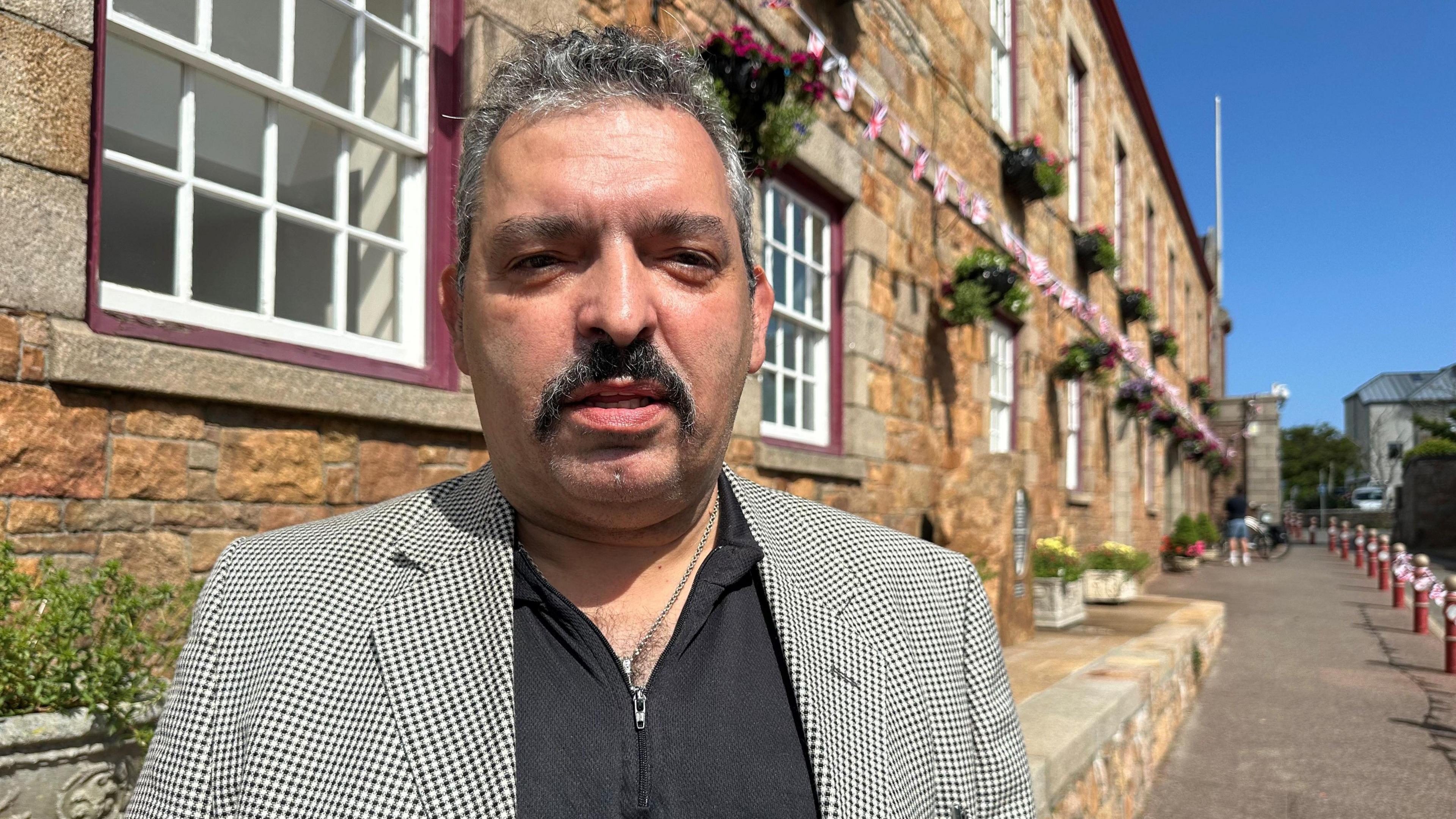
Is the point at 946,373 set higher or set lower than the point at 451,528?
higher

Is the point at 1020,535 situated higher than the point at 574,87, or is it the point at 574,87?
the point at 574,87

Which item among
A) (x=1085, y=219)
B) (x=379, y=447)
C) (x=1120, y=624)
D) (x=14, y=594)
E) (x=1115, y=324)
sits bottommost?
(x=1120, y=624)

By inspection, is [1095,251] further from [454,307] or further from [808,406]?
[454,307]

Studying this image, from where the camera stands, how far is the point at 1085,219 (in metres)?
13.4

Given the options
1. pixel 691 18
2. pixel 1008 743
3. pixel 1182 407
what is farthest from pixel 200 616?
pixel 1182 407

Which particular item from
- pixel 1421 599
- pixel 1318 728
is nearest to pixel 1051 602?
pixel 1318 728

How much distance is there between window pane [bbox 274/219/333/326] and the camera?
11.6 feet

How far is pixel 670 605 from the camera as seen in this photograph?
1.69m

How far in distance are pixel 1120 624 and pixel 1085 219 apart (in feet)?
21.6

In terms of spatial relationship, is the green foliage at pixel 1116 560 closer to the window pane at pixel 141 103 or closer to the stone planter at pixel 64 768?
the window pane at pixel 141 103

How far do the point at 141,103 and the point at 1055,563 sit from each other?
24.0 ft

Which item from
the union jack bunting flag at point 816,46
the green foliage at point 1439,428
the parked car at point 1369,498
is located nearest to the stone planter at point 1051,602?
the union jack bunting flag at point 816,46

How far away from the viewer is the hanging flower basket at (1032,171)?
9.48 metres

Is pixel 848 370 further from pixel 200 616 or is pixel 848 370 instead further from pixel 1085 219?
pixel 1085 219
